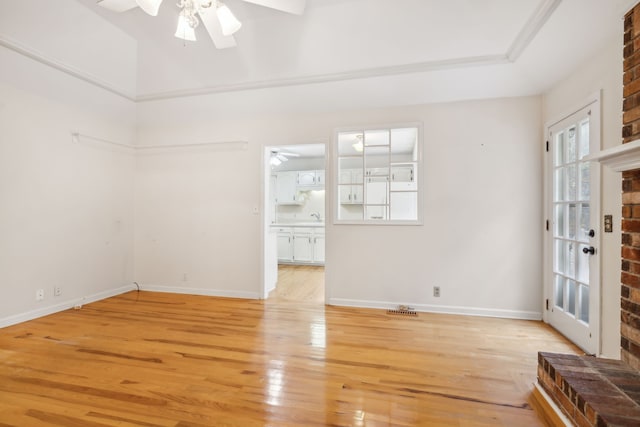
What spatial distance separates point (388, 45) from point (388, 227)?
197 centimetres

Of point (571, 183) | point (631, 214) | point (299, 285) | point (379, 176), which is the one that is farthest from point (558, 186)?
point (299, 285)

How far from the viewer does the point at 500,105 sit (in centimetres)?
326

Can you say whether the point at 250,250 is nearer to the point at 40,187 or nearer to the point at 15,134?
the point at 40,187

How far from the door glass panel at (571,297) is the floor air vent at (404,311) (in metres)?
1.42

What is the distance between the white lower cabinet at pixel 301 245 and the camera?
640cm

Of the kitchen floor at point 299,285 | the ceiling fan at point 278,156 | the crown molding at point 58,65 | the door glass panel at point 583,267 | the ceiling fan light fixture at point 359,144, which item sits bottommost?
the kitchen floor at point 299,285

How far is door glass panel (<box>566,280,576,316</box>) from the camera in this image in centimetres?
263

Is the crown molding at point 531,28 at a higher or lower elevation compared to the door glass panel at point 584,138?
higher

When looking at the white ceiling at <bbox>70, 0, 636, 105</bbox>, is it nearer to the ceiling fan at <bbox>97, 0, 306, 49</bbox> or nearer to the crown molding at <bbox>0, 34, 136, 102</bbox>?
the crown molding at <bbox>0, 34, 136, 102</bbox>

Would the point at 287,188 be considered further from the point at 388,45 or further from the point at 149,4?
the point at 149,4

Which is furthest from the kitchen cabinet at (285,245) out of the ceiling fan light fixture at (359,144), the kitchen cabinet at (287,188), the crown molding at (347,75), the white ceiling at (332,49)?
the crown molding at (347,75)

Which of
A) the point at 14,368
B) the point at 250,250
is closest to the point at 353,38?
the point at 250,250

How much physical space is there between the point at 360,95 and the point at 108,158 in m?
3.55

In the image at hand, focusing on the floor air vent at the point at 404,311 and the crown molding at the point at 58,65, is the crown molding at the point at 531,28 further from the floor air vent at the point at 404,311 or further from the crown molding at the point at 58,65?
the crown molding at the point at 58,65
